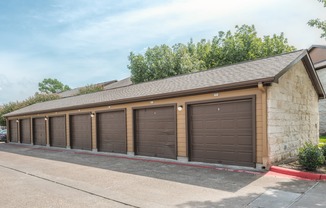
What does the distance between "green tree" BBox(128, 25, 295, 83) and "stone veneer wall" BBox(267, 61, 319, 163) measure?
1698cm

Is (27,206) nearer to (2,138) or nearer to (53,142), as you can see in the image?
(53,142)

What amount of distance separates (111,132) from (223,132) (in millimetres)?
6750

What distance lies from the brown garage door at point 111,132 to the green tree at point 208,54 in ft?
49.0

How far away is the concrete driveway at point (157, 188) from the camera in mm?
5449

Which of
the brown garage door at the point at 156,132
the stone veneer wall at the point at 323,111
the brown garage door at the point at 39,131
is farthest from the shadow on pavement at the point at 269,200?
the brown garage door at the point at 39,131

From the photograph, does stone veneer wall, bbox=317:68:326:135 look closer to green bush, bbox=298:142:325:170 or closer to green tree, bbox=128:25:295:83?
green tree, bbox=128:25:295:83

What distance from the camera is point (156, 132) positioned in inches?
457

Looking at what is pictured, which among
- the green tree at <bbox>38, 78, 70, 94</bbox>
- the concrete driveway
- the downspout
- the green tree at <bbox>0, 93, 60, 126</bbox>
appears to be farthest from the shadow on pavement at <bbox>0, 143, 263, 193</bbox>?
the green tree at <bbox>38, 78, 70, 94</bbox>

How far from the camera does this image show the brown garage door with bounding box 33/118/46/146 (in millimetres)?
19906

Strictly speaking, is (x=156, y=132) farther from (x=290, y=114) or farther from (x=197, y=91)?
(x=290, y=114)

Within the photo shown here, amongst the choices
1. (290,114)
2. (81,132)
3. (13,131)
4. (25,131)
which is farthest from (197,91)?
(13,131)

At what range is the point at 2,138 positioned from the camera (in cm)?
2864

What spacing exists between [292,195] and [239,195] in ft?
3.66

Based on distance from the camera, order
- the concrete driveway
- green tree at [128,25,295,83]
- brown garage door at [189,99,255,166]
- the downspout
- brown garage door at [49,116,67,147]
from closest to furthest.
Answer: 1. the concrete driveway
2. the downspout
3. brown garage door at [189,99,255,166]
4. brown garage door at [49,116,67,147]
5. green tree at [128,25,295,83]
